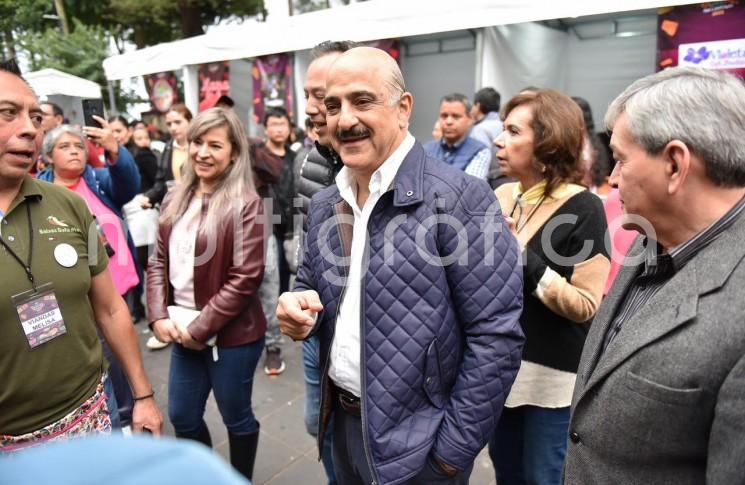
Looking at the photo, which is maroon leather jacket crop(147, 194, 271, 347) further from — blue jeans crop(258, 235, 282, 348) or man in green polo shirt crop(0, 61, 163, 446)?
blue jeans crop(258, 235, 282, 348)

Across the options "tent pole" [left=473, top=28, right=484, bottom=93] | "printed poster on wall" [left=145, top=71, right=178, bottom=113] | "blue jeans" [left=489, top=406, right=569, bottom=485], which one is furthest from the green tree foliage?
"blue jeans" [left=489, top=406, right=569, bottom=485]

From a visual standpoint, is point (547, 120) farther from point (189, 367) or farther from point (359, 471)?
point (189, 367)

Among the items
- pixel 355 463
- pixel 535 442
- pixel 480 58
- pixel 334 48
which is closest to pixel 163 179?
pixel 334 48

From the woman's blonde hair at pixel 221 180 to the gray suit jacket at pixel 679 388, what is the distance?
1804mm

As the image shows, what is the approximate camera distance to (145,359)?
4383 mm

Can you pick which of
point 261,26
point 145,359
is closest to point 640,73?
point 261,26

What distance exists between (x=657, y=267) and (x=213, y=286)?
1.88 m

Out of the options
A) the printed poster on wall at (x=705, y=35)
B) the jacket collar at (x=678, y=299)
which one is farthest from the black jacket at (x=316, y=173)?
the printed poster on wall at (x=705, y=35)

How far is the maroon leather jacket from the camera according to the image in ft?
7.64

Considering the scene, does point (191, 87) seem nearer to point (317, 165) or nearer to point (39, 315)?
point (317, 165)

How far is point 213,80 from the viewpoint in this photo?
8711 millimetres

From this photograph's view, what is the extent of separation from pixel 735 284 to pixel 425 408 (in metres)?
0.93

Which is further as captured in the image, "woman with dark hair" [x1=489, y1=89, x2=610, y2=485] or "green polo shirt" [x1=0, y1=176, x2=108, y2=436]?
"woman with dark hair" [x1=489, y1=89, x2=610, y2=485]

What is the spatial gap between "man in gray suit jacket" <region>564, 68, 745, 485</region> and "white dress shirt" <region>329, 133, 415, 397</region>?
665 millimetres
